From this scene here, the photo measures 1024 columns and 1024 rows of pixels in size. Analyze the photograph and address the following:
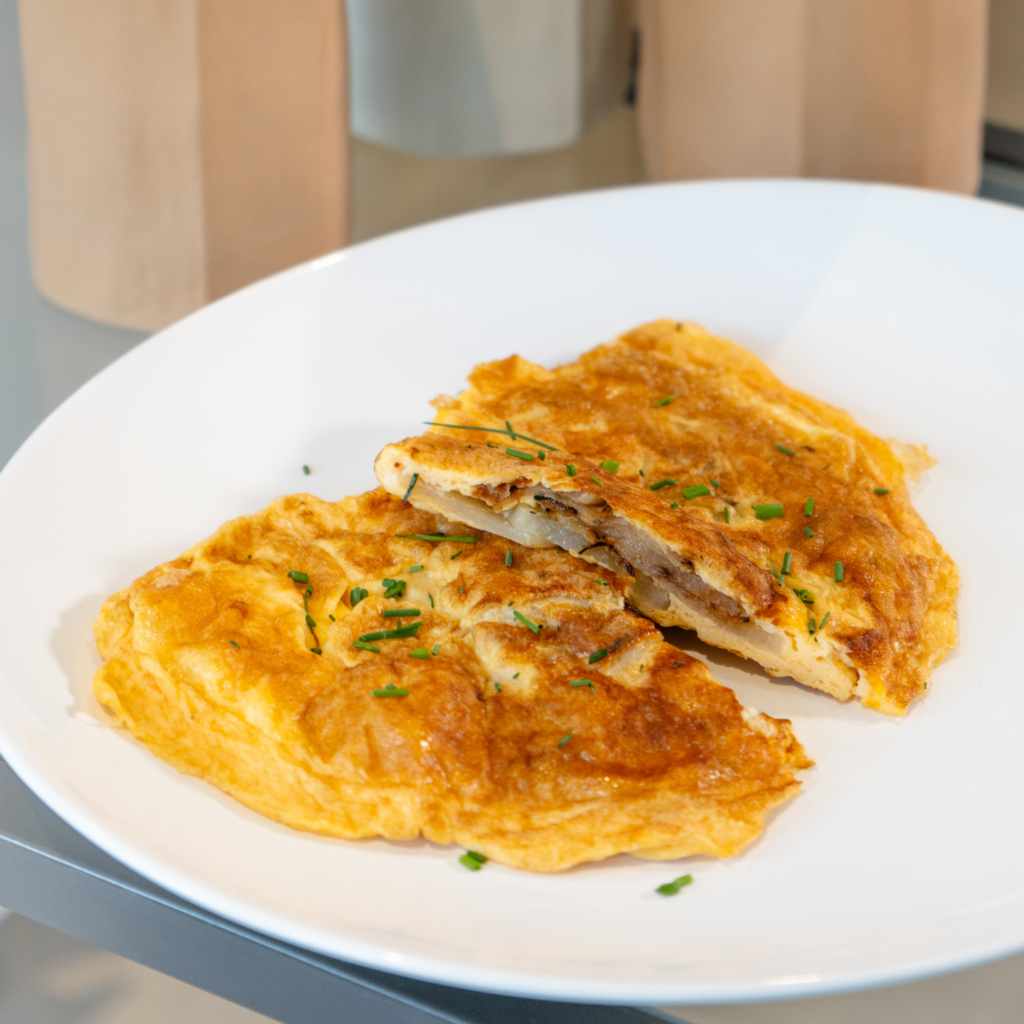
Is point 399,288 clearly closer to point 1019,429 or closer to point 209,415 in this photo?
point 209,415

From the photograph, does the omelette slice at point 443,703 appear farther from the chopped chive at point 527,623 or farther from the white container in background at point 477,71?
the white container in background at point 477,71

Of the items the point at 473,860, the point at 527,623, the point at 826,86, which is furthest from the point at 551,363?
the point at 826,86

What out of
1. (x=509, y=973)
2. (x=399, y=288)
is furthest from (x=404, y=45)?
(x=509, y=973)

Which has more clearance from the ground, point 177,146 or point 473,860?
point 177,146

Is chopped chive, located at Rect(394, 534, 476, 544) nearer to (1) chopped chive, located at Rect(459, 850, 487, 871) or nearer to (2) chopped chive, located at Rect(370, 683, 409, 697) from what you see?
→ (2) chopped chive, located at Rect(370, 683, 409, 697)

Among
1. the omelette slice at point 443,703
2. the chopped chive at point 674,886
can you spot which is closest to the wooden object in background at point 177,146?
the omelette slice at point 443,703

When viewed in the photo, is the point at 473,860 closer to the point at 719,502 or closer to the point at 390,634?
the point at 390,634
